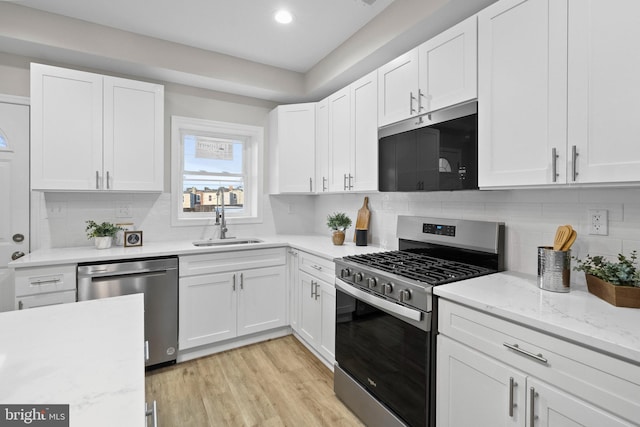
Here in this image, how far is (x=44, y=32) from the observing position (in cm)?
237

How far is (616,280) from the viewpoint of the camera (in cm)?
129

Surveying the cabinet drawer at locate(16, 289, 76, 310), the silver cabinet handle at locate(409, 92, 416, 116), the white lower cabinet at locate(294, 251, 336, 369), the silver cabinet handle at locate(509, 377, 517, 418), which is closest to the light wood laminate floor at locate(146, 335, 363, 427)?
the white lower cabinet at locate(294, 251, 336, 369)

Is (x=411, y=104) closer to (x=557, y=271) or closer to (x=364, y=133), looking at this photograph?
(x=364, y=133)

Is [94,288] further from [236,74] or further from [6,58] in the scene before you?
[236,74]

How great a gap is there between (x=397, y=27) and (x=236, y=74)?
1.67 metres

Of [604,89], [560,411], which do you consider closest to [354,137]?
[604,89]

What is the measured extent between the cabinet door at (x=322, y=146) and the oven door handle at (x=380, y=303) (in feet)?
4.06

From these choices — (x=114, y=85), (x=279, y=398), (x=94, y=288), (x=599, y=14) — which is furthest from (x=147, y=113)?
(x=599, y=14)

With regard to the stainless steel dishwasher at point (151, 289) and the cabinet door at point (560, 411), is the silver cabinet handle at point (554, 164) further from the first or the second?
the stainless steel dishwasher at point (151, 289)

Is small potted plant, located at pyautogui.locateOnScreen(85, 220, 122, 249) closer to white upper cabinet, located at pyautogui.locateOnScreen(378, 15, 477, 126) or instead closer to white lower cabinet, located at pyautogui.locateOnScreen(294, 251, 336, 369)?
white lower cabinet, located at pyautogui.locateOnScreen(294, 251, 336, 369)

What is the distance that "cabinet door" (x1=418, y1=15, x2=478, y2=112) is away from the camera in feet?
5.63

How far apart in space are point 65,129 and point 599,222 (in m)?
3.58

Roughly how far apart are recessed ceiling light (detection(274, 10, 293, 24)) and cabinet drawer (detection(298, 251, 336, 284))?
194cm

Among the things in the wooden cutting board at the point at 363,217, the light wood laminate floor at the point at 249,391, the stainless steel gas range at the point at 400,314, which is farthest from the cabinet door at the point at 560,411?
the wooden cutting board at the point at 363,217
